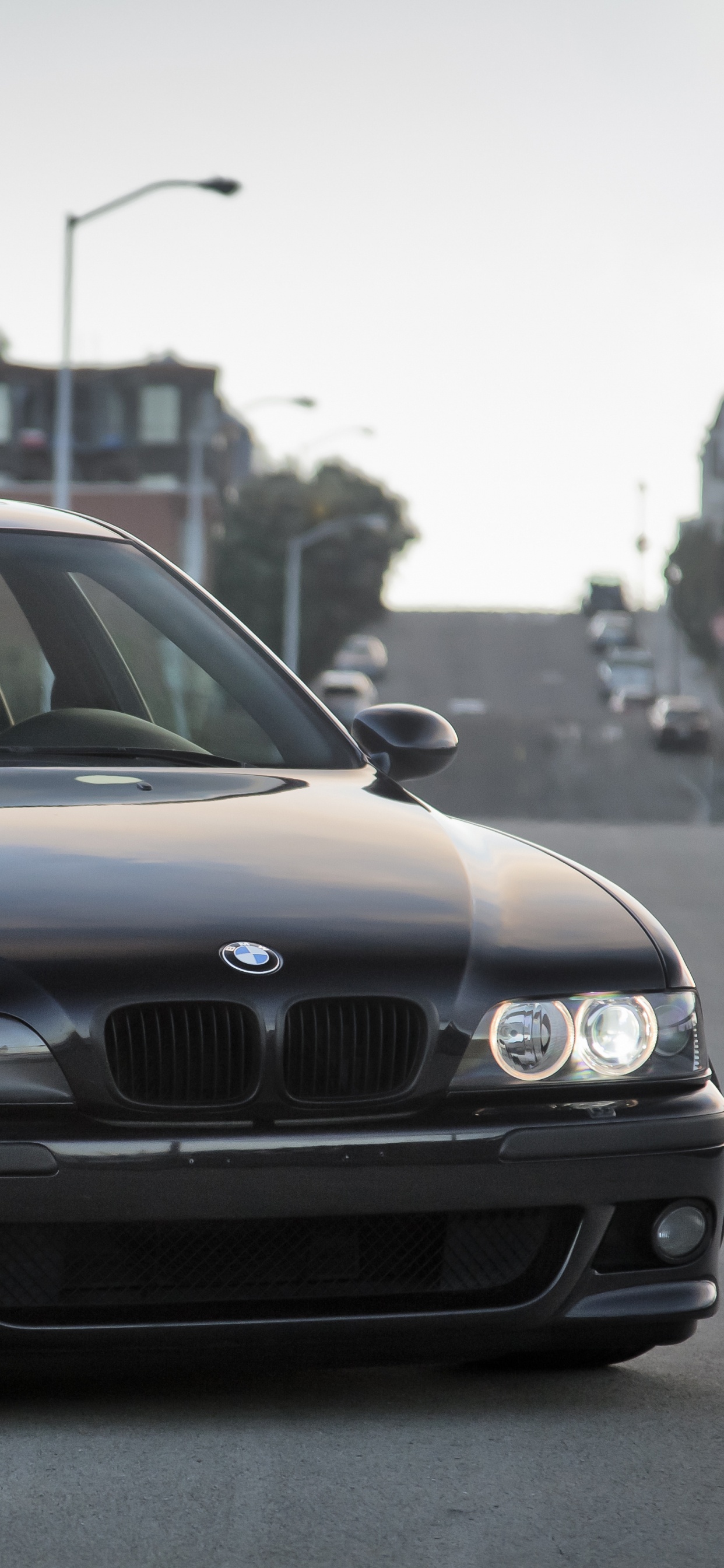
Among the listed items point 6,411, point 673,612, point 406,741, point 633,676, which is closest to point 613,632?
point 673,612

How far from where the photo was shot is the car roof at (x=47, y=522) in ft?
17.2

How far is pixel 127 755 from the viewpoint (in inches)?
188

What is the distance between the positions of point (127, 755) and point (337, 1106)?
4.73 feet

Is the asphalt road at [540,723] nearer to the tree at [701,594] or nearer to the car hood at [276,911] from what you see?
the tree at [701,594]

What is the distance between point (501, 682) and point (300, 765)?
295ft

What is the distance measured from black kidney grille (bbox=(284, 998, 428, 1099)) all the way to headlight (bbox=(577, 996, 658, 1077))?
0.29 m

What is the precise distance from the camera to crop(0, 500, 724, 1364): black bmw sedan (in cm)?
345

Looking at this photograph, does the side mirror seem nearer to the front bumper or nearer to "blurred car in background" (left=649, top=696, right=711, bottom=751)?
the front bumper

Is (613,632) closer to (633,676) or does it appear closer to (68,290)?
(633,676)

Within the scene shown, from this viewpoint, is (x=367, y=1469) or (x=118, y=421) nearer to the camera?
(x=367, y=1469)

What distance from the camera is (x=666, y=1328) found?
12.7 ft

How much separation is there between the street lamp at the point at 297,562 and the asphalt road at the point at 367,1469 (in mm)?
50724

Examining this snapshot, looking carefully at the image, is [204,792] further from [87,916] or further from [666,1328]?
[666,1328]

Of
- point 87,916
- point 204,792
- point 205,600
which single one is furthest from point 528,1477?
point 205,600
